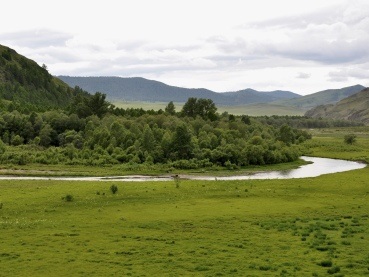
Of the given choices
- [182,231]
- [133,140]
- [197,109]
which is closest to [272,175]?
[133,140]

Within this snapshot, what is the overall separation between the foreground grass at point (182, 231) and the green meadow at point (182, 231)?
0.10m

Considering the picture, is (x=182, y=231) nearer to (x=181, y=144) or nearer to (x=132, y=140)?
(x=181, y=144)

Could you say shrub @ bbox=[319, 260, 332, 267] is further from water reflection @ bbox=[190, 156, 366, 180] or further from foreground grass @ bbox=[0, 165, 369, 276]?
water reflection @ bbox=[190, 156, 366, 180]

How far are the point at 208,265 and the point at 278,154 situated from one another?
115018mm

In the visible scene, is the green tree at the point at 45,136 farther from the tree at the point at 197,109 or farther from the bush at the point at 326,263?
the bush at the point at 326,263

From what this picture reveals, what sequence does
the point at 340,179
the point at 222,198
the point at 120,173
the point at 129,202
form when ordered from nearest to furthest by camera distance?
the point at 129,202, the point at 222,198, the point at 340,179, the point at 120,173

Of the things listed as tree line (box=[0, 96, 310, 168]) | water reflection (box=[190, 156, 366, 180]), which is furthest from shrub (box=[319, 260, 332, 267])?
tree line (box=[0, 96, 310, 168])

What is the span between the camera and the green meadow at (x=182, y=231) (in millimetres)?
36938

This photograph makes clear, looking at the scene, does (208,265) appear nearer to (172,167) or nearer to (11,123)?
(172,167)

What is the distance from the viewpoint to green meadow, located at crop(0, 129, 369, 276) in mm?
36938

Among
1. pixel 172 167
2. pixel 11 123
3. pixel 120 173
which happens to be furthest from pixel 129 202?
pixel 11 123

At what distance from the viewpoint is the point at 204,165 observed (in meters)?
131

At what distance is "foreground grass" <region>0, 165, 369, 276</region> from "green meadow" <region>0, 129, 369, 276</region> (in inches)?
4.0

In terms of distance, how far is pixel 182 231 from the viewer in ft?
162
